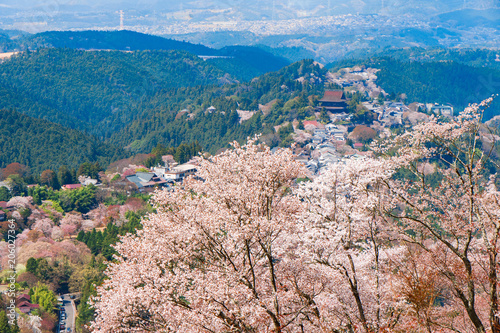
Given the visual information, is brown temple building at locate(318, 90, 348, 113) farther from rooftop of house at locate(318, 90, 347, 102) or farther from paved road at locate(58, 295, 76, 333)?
paved road at locate(58, 295, 76, 333)

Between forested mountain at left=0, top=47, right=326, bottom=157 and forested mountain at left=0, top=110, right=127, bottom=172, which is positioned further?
forested mountain at left=0, top=47, right=326, bottom=157

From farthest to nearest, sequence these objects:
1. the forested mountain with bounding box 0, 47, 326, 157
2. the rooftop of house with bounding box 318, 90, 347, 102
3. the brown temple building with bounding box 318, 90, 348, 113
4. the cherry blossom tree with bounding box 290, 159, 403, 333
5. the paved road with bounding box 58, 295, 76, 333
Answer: the forested mountain with bounding box 0, 47, 326, 157 < the rooftop of house with bounding box 318, 90, 347, 102 < the brown temple building with bounding box 318, 90, 348, 113 < the paved road with bounding box 58, 295, 76, 333 < the cherry blossom tree with bounding box 290, 159, 403, 333

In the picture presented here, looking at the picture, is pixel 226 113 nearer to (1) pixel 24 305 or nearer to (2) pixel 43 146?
(2) pixel 43 146

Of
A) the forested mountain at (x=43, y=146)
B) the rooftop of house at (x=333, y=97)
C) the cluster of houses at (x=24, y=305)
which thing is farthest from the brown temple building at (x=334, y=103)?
the cluster of houses at (x=24, y=305)

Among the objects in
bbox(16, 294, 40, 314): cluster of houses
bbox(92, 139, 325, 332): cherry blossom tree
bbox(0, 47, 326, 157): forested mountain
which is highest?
bbox(92, 139, 325, 332): cherry blossom tree

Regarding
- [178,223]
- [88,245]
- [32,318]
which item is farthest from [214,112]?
[178,223]

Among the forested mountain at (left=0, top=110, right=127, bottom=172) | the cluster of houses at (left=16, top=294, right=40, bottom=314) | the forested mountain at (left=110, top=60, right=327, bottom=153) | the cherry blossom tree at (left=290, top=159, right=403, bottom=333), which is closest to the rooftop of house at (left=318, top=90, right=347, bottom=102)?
the forested mountain at (left=110, top=60, right=327, bottom=153)

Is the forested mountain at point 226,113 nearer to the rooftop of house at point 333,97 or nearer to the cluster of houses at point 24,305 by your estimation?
the rooftop of house at point 333,97
